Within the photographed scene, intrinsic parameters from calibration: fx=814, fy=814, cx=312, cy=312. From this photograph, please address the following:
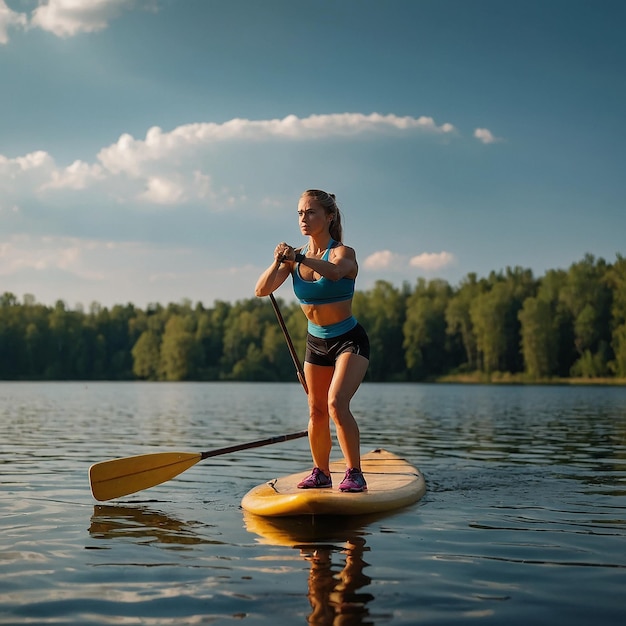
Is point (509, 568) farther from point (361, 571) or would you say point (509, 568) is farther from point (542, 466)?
point (542, 466)

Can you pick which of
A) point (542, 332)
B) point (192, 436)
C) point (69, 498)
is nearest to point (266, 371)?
point (542, 332)

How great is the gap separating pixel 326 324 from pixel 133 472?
7.61 ft

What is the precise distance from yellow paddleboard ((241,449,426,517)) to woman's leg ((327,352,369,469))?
0.37m

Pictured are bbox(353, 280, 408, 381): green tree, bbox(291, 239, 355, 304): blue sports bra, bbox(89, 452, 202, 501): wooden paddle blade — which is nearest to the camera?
bbox(291, 239, 355, 304): blue sports bra

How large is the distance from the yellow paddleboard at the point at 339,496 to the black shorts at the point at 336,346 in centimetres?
110

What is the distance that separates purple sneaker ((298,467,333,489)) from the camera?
695 cm

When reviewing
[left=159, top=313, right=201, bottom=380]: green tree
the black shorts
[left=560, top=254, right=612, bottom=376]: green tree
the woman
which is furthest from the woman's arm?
[left=159, top=313, right=201, bottom=380]: green tree

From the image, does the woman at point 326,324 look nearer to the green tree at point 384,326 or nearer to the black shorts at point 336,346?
the black shorts at point 336,346

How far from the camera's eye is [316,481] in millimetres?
6977

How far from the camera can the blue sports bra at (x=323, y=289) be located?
6.70 m

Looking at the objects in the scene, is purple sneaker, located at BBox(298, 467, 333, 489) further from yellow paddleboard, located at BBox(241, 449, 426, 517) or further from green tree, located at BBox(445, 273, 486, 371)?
green tree, located at BBox(445, 273, 486, 371)

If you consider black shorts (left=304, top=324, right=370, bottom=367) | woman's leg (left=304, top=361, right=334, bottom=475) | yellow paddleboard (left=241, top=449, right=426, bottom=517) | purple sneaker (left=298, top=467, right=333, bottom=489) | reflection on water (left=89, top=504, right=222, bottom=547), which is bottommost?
reflection on water (left=89, top=504, right=222, bottom=547)

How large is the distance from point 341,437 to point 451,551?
5.19 ft

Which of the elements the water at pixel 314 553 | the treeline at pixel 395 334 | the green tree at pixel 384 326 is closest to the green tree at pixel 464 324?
the treeline at pixel 395 334
